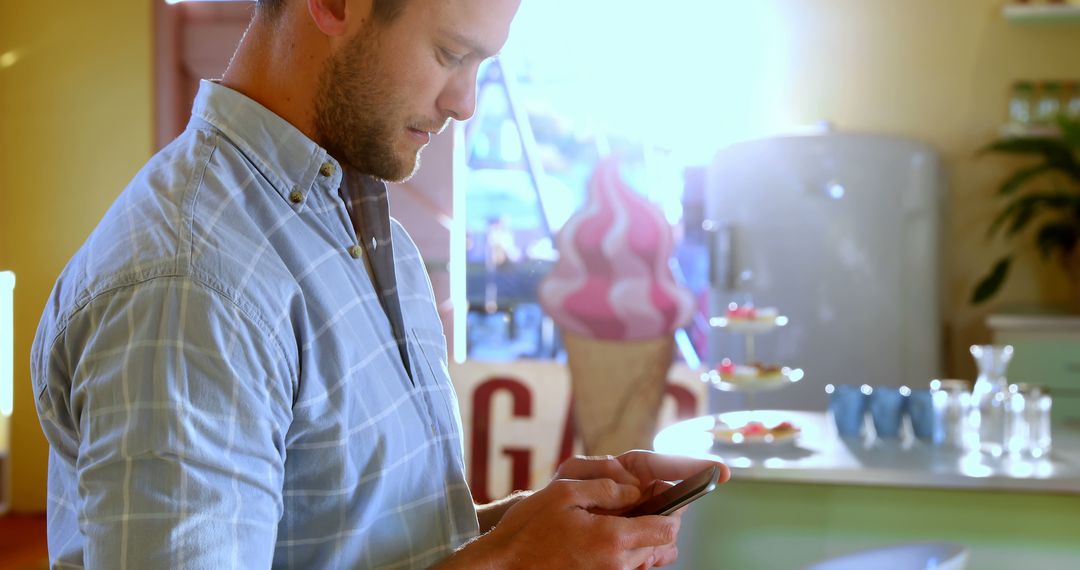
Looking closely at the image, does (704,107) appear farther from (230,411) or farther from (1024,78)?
(230,411)

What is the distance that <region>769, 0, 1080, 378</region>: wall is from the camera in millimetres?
4375

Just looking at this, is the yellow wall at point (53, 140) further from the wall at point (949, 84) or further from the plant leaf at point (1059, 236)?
the plant leaf at point (1059, 236)

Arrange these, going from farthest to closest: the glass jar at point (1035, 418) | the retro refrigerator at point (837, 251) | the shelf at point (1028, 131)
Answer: the shelf at point (1028, 131) → the retro refrigerator at point (837, 251) → the glass jar at point (1035, 418)

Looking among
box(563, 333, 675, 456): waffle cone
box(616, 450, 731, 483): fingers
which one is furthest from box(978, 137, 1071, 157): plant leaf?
box(616, 450, 731, 483): fingers

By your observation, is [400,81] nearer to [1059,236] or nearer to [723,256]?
[723,256]

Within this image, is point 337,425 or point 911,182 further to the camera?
point 911,182

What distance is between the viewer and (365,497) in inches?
35.2

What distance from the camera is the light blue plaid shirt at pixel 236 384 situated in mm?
715

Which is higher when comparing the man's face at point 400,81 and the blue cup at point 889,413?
the man's face at point 400,81

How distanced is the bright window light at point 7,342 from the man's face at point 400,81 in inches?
180

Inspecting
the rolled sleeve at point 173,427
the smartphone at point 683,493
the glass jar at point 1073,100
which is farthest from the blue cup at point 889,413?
the glass jar at point 1073,100

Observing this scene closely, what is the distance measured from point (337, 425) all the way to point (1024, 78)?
4248 mm

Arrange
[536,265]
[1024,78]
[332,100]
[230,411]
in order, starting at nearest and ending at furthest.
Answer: [230,411]
[332,100]
[1024,78]
[536,265]

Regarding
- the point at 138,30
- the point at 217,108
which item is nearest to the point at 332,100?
the point at 217,108
